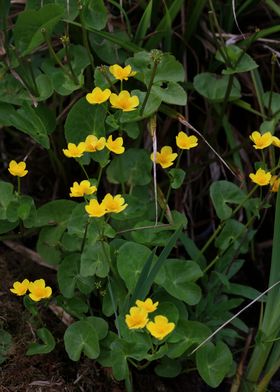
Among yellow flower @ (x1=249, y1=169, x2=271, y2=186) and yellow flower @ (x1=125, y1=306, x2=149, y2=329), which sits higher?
yellow flower @ (x1=249, y1=169, x2=271, y2=186)

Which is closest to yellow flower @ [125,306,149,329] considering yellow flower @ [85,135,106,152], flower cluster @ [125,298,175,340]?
flower cluster @ [125,298,175,340]

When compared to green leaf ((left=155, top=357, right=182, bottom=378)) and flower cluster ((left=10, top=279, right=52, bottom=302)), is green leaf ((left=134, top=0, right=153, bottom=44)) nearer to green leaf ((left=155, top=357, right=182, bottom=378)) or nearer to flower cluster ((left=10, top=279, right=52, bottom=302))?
flower cluster ((left=10, top=279, right=52, bottom=302))

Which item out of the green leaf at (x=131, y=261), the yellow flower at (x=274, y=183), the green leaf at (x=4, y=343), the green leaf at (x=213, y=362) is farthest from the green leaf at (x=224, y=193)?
the green leaf at (x=4, y=343)

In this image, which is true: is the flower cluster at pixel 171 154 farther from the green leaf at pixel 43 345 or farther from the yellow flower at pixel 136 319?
the green leaf at pixel 43 345

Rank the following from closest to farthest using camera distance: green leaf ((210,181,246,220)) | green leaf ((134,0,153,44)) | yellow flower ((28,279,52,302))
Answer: yellow flower ((28,279,52,302))
green leaf ((210,181,246,220))
green leaf ((134,0,153,44))

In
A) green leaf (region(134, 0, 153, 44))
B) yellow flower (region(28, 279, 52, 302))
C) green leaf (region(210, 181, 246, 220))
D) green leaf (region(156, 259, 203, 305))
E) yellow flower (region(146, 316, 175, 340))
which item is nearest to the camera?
yellow flower (region(146, 316, 175, 340))

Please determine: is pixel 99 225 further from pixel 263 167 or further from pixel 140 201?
pixel 263 167

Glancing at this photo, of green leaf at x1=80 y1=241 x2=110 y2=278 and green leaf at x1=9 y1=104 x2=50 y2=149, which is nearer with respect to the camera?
green leaf at x1=80 y1=241 x2=110 y2=278
